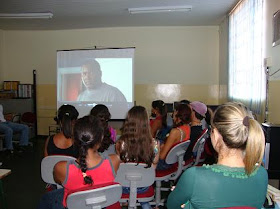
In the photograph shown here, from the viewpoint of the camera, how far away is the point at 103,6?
5.47 m

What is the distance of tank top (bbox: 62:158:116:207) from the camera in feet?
5.81

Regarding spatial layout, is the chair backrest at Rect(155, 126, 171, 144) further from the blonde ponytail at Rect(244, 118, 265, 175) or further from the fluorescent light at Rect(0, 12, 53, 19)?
the fluorescent light at Rect(0, 12, 53, 19)

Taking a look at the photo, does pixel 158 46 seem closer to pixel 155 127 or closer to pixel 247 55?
pixel 247 55

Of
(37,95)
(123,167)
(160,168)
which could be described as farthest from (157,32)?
(123,167)

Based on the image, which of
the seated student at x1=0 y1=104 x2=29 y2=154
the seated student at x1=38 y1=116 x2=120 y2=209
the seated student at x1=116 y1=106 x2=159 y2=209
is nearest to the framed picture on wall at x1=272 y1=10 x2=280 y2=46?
the seated student at x1=116 y1=106 x2=159 y2=209

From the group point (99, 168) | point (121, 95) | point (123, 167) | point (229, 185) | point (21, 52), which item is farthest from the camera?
point (21, 52)

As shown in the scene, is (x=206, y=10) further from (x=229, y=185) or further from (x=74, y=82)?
(x=229, y=185)

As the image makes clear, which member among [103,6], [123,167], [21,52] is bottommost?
[123,167]

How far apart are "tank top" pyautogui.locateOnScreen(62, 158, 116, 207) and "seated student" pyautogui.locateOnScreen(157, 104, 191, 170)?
53.4 inches

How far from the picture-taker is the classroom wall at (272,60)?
3480mm

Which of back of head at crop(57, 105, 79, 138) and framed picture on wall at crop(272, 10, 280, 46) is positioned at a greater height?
framed picture on wall at crop(272, 10, 280, 46)

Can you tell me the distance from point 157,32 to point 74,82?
2510 millimetres

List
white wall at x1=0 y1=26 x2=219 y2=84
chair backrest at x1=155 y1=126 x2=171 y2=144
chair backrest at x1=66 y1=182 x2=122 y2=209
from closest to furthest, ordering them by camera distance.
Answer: chair backrest at x1=66 y1=182 x2=122 y2=209
chair backrest at x1=155 y1=126 x2=171 y2=144
white wall at x1=0 y1=26 x2=219 y2=84

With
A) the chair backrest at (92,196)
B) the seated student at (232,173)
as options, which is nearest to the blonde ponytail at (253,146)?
the seated student at (232,173)
